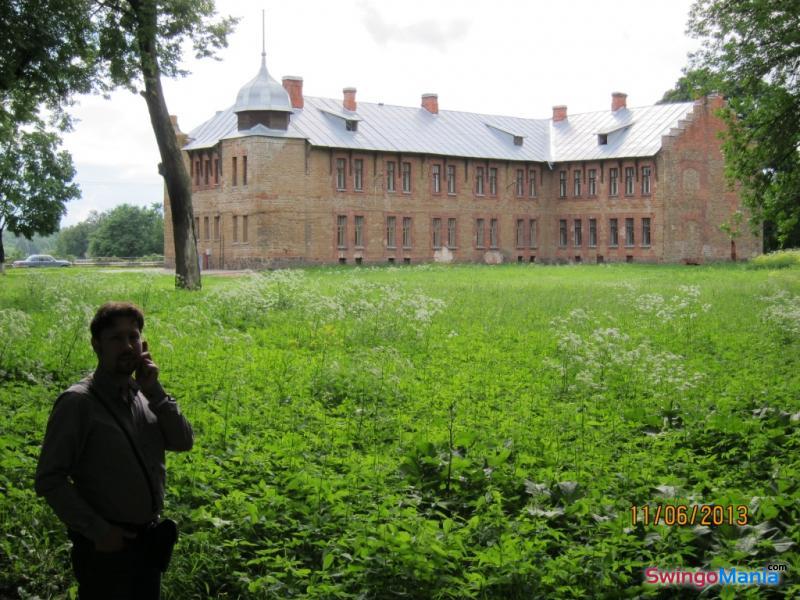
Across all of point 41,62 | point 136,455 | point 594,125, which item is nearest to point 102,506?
point 136,455

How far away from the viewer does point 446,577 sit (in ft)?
17.3

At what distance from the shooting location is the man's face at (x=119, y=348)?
4.11m

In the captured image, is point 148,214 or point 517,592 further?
point 148,214

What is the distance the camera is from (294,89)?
47281 mm

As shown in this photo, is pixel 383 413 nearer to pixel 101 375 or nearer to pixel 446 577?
pixel 446 577

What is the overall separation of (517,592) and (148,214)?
289 ft

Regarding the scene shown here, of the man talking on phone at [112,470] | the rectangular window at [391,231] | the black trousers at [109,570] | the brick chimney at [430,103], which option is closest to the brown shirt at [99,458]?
the man talking on phone at [112,470]

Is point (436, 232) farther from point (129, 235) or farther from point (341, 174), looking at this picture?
point (129, 235)

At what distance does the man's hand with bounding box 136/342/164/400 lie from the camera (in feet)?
13.5

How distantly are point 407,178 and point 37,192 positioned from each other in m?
19.6

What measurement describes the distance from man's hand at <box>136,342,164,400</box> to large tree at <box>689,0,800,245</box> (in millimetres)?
17898

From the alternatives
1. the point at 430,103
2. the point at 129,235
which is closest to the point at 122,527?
the point at 430,103

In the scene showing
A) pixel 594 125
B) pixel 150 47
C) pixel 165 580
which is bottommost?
pixel 165 580
